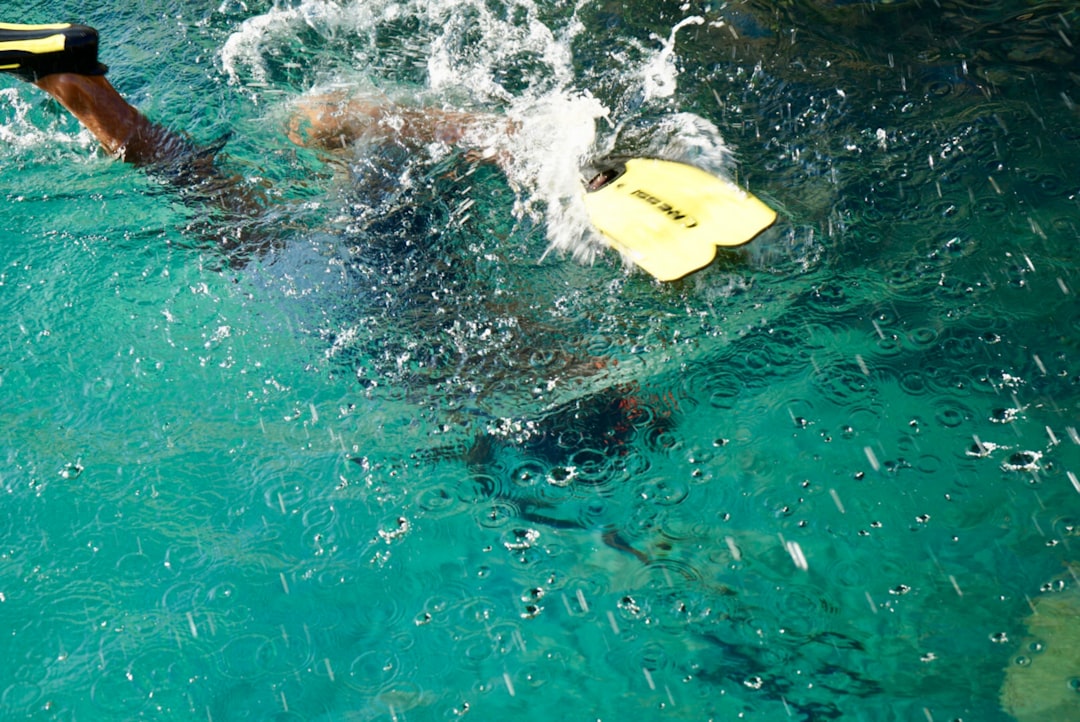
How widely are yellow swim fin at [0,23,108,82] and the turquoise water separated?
601 mm

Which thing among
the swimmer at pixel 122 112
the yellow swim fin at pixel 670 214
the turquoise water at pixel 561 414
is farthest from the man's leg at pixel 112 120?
the yellow swim fin at pixel 670 214

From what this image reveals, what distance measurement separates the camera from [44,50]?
374 centimetres

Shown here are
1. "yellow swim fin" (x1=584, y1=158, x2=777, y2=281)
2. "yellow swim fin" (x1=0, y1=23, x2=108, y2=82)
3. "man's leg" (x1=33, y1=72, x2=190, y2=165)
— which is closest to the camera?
"yellow swim fin" (x1=584, y1=158, x2=777, y2=281)

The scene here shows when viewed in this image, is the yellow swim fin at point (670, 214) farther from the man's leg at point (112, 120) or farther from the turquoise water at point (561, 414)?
the man's leg at point (112, 120)

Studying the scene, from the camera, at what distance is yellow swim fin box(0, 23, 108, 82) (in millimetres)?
3742

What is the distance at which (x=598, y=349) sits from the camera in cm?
346

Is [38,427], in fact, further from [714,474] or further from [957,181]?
[957,181]

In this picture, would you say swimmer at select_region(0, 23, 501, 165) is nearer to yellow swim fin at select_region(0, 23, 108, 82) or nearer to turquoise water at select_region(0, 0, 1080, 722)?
yellow swim fin at select_region(0, 23, 108, 82)

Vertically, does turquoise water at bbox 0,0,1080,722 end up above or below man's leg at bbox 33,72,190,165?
below

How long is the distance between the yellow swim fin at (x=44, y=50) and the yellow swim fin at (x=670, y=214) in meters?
2.24


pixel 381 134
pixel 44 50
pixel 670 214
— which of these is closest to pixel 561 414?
pixel 670 214

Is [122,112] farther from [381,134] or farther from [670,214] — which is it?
[670,214]

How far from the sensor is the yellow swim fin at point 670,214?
3.47 metres

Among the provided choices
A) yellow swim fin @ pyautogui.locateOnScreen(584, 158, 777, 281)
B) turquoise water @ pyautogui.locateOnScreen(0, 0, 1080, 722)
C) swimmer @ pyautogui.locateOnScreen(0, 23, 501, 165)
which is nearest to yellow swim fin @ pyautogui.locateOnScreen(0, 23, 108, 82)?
swimmer @ pyautogui.locateOnScreen(0, 23, 501, 165)
